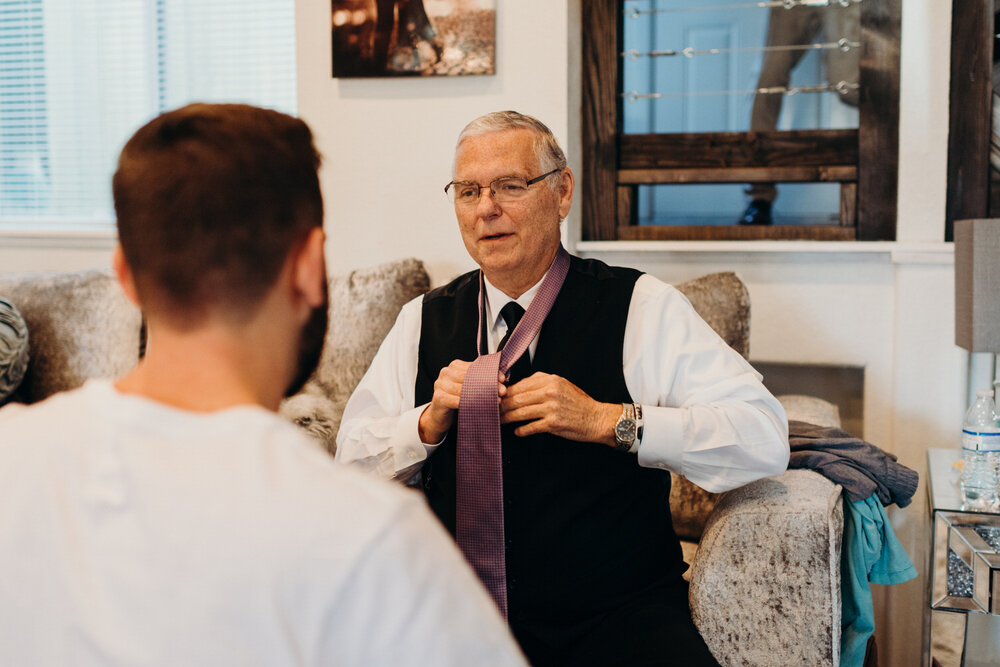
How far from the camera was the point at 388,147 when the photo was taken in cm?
266

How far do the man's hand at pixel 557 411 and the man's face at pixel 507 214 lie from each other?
28cm

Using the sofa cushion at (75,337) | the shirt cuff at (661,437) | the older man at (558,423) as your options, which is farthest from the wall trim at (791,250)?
the sofa cushion at (75,337)

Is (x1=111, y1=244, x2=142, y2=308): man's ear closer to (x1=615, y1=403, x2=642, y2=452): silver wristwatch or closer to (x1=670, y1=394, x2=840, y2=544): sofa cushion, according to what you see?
(x1=615, y1=403, x2=642, y2=452): silver wristwatch

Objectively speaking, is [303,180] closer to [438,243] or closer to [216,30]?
[438,243]

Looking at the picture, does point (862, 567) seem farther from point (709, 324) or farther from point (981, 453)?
point (709, 324)

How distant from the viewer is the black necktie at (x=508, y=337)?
1.64m

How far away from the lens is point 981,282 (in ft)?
6.15

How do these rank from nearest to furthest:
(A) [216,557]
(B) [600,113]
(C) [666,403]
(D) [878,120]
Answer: (A) [216,557] < (C) [666,403] < (D) [878,120] < (B) [600,113]

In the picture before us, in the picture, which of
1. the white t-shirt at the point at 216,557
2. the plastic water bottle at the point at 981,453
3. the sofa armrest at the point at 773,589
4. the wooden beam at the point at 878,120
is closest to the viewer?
the white t-shirt at the point at 216,557

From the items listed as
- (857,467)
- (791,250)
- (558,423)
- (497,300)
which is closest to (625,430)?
(558,423)

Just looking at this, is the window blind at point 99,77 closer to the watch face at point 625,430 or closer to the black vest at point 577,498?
the black vest at point 577,498

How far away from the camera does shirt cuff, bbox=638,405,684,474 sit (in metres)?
1.55

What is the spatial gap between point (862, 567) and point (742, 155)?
135cm

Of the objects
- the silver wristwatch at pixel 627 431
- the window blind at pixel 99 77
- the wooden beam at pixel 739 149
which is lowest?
the silver wristwatch at pixel 627 431
